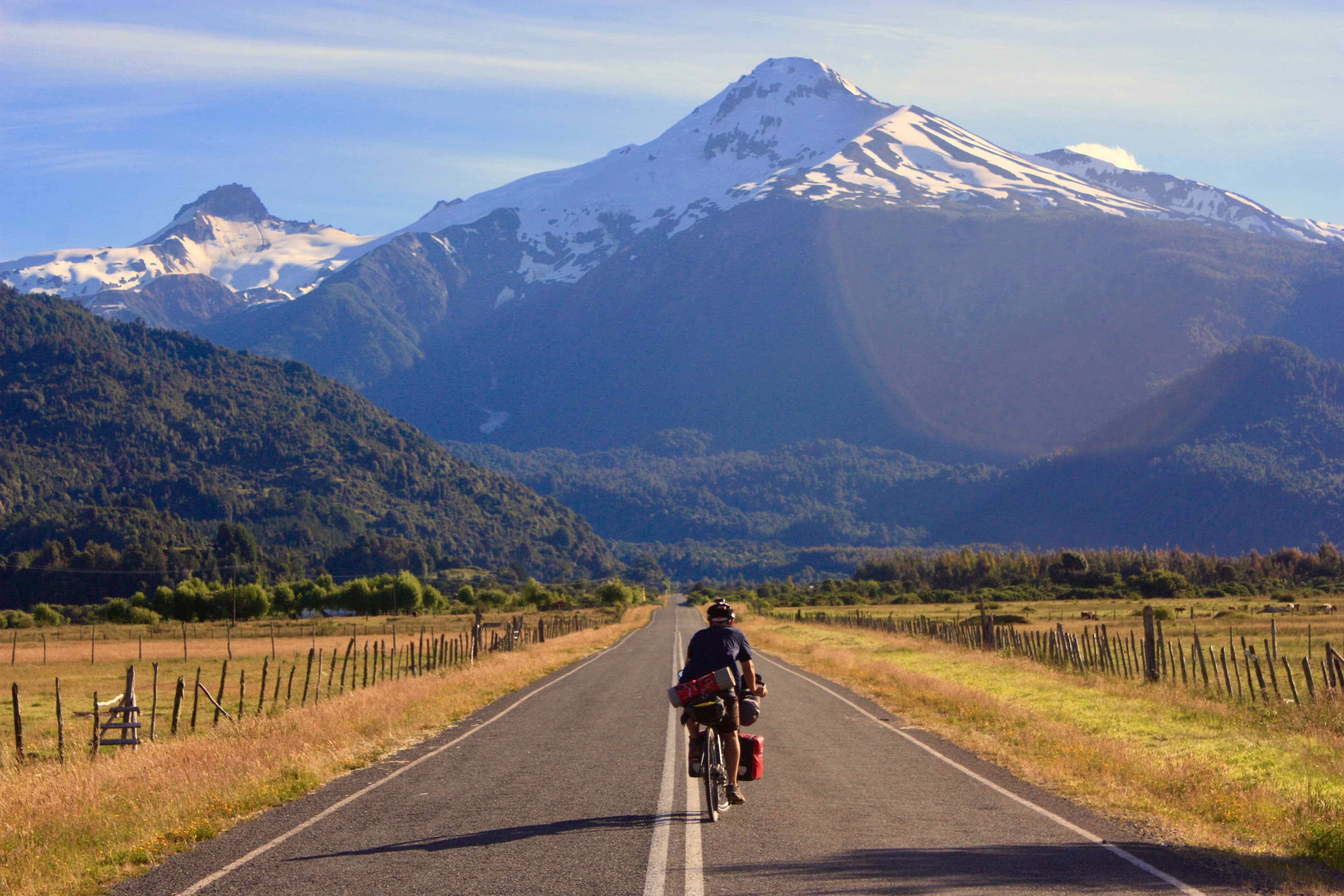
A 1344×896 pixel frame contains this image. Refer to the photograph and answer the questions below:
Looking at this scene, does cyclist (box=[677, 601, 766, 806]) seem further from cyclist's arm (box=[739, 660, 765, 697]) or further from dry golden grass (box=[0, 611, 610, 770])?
dry golden grass (box=[0, 611, 610, 770])

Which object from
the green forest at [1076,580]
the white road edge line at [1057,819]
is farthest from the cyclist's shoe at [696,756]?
the green forest at [1076,580]

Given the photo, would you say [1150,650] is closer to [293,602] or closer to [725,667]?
[725,667]

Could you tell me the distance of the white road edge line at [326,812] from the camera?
8.88m

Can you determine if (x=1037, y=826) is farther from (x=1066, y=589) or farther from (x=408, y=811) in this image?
(x=1066, y=589)

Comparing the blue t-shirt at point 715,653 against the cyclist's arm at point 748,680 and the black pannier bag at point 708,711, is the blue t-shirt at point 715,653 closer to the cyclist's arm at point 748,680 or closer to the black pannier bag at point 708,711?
the cyclist's arm at point 748,680

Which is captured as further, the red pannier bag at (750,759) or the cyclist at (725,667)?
the red pannier bag at (750,759)

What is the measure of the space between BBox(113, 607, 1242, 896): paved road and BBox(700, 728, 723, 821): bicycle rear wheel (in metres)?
0.24

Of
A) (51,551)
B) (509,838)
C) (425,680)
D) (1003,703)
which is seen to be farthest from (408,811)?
(51,551)

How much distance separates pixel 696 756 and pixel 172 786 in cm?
609

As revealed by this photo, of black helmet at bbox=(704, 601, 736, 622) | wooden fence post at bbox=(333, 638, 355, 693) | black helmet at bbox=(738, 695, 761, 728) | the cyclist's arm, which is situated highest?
black helmet at bbox=(704, 601, 736, 622)

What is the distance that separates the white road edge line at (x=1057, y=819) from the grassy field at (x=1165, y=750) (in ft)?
2.04

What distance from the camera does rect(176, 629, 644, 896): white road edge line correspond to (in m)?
8.88

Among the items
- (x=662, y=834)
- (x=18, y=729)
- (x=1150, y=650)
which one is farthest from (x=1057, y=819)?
(x=1150, y=650)

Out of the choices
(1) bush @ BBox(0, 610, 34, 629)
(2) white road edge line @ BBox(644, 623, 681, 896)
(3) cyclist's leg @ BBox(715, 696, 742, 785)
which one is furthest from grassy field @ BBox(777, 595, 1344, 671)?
(1) bush @ BBox(0, 610, 34, 629)
